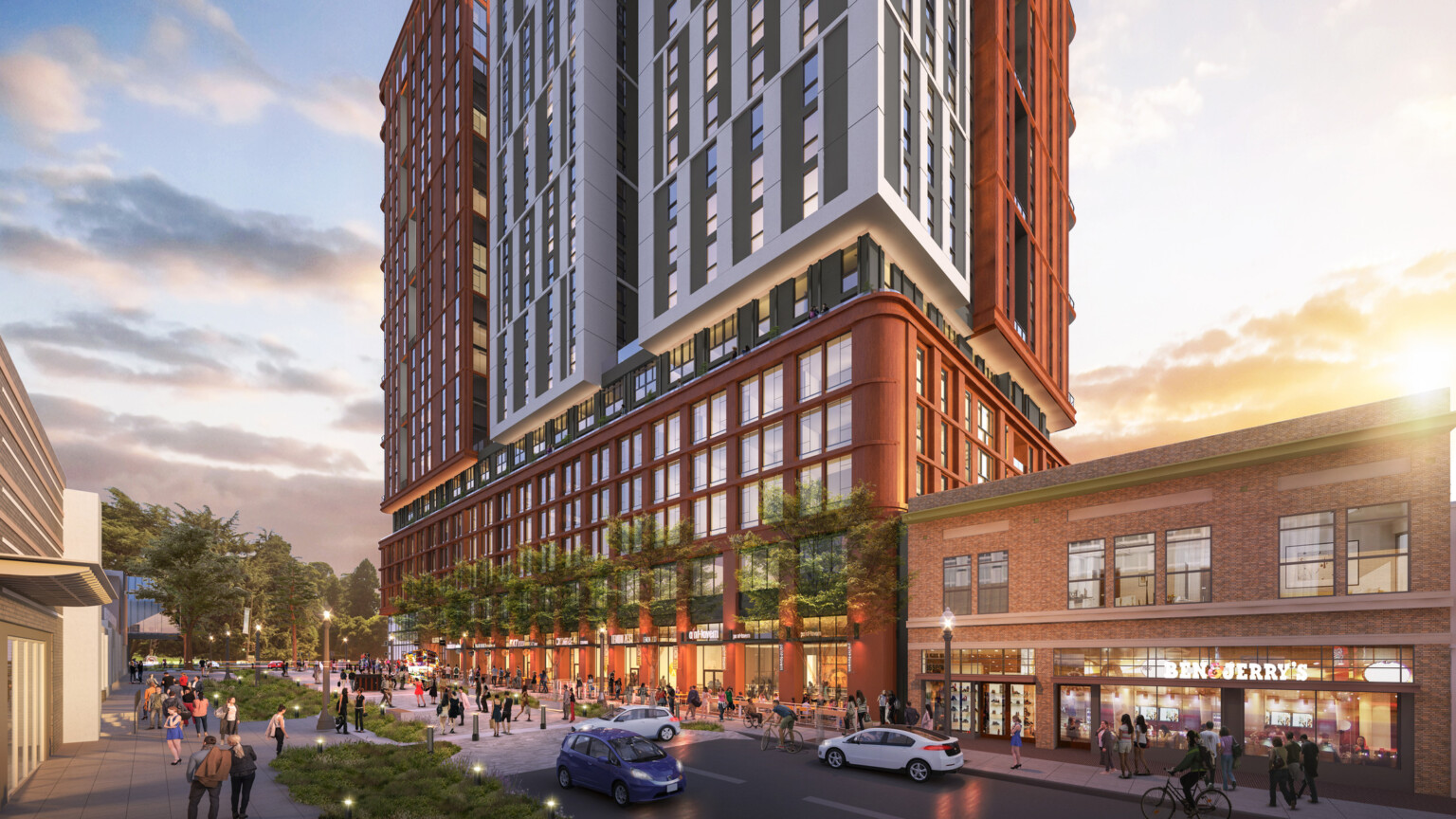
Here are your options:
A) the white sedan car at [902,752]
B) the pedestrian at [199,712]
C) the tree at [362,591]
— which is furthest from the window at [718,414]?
the tree at [362,591]

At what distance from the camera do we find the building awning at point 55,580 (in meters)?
15.3

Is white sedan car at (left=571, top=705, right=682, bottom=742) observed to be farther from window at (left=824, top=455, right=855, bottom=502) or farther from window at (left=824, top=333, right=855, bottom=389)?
window at (left=824, top=333, right=855, bottom=389)

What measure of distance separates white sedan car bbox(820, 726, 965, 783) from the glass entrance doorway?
21858 mm

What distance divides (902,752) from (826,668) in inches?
826

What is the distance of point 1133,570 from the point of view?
2888cm

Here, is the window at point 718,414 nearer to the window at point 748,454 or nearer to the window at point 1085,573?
the window at point 748,454

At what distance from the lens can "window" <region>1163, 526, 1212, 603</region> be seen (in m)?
26.8

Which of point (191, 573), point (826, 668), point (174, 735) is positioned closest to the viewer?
point (174, 735)

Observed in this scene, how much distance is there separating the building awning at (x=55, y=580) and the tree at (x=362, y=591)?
18542 centimetres

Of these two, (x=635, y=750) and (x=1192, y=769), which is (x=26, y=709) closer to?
(x=635, y=750)

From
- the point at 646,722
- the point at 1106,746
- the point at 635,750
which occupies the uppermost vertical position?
the point at 635,750

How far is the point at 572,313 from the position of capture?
240ft

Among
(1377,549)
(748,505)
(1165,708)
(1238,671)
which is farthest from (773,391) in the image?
(1377,549)

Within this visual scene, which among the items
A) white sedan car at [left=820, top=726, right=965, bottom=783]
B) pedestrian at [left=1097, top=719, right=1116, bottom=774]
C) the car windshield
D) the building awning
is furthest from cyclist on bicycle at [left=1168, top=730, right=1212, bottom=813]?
the building awning
